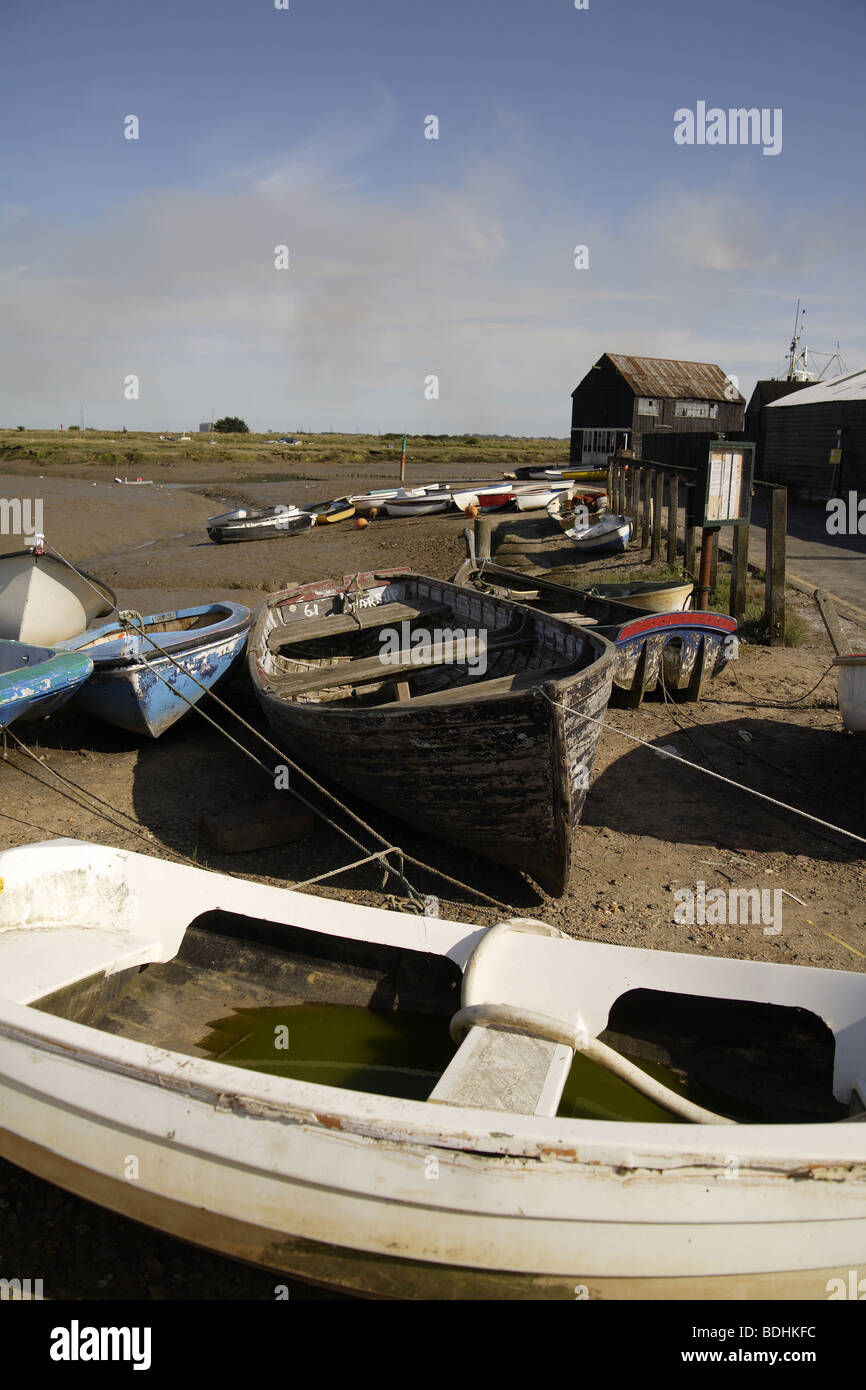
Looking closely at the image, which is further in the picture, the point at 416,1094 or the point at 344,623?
the point at 344,623

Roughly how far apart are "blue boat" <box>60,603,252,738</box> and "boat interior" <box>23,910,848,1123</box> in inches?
128

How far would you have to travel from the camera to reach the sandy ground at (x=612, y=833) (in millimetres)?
3711

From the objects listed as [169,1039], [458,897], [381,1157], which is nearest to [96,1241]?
[169,1039]

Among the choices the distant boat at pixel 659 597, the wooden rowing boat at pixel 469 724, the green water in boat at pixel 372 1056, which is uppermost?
the distant boat at pixel 659 597

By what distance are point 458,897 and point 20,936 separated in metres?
2.79

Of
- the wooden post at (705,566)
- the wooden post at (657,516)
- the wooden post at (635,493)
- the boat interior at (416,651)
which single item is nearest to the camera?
the boat interior at (416,651)

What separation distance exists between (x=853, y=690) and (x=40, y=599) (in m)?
8.98

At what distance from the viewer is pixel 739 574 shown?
12219 millimetres

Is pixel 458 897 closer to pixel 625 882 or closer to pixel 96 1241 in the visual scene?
pixel 625 882

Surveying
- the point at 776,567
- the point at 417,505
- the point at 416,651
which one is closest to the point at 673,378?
the point at 417,505

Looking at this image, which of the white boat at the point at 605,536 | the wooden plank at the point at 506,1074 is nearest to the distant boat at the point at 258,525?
the white boat at the point at 605,536

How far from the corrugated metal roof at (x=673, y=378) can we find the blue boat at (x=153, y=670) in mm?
31261

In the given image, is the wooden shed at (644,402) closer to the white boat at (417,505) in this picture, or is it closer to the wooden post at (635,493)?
the white boat at (417,505)

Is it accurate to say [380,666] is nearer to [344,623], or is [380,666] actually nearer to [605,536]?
[344,623]
